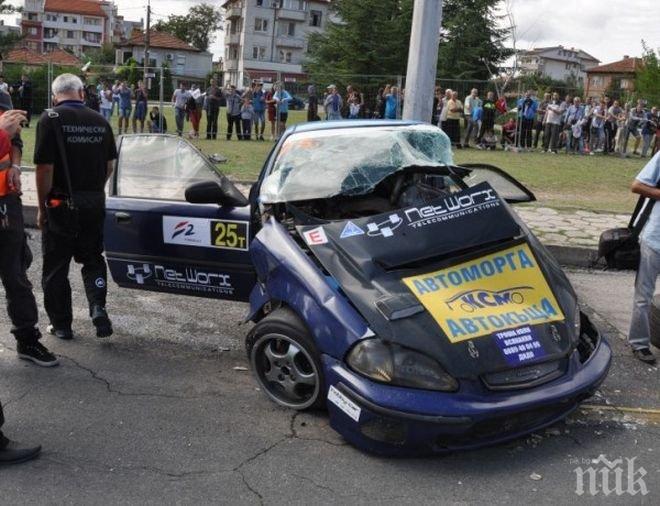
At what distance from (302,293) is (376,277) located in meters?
0.40

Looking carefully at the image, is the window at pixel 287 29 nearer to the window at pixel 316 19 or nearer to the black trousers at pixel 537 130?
the window at pixel 316 19

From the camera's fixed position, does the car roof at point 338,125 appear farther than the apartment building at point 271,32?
No

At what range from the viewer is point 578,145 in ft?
66.5

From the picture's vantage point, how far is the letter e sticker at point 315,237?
383cm

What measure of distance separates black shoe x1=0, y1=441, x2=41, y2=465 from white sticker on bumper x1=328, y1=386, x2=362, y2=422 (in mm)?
1414

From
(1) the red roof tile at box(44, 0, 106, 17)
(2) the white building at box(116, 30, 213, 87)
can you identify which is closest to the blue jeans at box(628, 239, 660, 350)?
(2) the white building at box(116, 30, 213, 87)

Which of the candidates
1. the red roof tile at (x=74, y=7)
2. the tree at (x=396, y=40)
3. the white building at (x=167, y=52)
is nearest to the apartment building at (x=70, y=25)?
the red roof tile at (x=74, y=7)

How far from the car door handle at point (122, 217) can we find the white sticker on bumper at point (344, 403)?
225 cm

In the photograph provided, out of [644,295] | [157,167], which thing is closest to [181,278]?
[157,167]

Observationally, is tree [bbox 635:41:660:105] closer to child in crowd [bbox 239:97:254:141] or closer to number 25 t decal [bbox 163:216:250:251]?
child in crowd [bbox 239:97:254:141]

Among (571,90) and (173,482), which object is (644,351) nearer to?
(173,482)

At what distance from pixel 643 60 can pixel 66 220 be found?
1589 inches

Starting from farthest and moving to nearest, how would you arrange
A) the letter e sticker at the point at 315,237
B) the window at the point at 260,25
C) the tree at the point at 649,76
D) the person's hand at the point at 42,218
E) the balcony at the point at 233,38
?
1. the balcony at the point at 233,38
2. the window at the point at 260,25
3. the tree at the point at 649,76
4. the person's hand at the point at 42,218
5. the letter e sticker at the point at 315,237

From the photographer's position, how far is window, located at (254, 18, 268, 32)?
84188 millimetres
